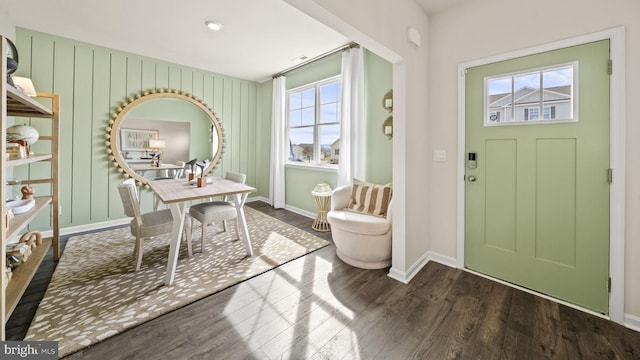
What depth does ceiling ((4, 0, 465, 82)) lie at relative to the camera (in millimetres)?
2484

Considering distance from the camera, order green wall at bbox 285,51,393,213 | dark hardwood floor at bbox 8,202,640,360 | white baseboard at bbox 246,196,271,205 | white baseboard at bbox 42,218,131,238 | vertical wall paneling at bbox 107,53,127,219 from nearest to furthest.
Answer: dark hardwood floor at bbox 8,202,640,360 < green wall at bbox 285,51,393,213 < white baseboard at bbox 42,218,131,238 < vertical wall paneling at bbox 107,53,127,219 < white baseboard at bbox 246,196,271,205

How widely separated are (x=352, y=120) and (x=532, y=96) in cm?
187

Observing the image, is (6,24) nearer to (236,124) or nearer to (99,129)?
(99,129)

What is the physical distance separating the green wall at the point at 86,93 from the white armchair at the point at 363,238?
338 centimetres

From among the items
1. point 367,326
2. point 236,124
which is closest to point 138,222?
point 367,326

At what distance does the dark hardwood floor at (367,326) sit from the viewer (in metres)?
1.43

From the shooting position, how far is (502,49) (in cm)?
209

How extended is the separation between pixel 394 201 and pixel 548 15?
6.01ft

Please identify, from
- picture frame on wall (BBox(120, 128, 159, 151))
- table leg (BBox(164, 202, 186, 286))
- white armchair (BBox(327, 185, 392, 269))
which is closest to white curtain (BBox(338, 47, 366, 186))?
white armchair (BBox(327, 185, 392, 269))

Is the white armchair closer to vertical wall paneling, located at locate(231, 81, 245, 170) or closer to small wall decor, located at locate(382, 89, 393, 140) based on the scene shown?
small wall decor, located at locate(382, 89, 393, 140)

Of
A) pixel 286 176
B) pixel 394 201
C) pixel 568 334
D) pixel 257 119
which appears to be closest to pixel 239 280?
pixel 394 201

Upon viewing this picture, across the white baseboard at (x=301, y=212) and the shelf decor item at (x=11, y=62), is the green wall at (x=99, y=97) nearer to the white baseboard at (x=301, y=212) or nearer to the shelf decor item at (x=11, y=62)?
the white baseboard at (x=301, y=212)

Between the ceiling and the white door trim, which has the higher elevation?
the ceiling

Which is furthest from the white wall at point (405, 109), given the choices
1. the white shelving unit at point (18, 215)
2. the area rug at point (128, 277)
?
the white shelving unit at point (18, 215)
